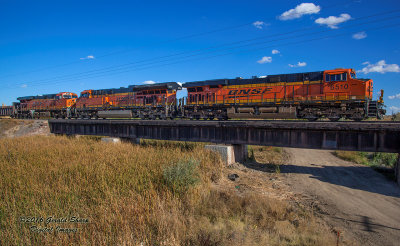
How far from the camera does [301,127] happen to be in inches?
411

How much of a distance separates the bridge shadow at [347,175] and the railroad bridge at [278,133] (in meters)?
0.95

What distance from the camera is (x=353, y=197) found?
865cm

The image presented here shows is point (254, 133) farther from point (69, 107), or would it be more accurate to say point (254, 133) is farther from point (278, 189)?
point (69, 107)

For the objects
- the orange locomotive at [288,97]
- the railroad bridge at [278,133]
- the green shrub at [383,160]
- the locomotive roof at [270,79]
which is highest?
the locomotive roof at [270,79]

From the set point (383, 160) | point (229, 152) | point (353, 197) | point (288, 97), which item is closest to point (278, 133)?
point (229, 152)

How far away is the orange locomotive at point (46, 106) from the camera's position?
32000mm

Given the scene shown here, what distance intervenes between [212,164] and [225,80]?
37.1 ft

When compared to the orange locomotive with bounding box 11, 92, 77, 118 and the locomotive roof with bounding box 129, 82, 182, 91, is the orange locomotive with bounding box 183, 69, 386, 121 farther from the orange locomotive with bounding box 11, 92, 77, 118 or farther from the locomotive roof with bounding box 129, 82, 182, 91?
the orange locomotive with bounding box 11, 92, 77, 118

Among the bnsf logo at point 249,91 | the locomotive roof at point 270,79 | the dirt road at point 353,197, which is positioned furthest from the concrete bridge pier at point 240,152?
the locomotive roof at point 270,79

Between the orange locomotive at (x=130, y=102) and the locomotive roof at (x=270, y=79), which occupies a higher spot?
the locomotive roof at (x=270, y=79)

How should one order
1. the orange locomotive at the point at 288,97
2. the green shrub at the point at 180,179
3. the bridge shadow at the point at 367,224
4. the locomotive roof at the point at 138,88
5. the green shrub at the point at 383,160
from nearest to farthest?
the bridge shadow at the point at 367,224 → the green shrub at the point at 180,179 → the green shrub at the point at 383,160 → the orange locomotive at the point at 288,97 → the locomotive roof at the point at 138,88

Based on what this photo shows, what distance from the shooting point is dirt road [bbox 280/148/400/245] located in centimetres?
616

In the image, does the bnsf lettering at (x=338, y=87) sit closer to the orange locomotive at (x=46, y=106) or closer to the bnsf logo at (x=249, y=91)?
the bnsf logo at (x=249, y=91)

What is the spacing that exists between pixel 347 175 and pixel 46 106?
40496 mm
